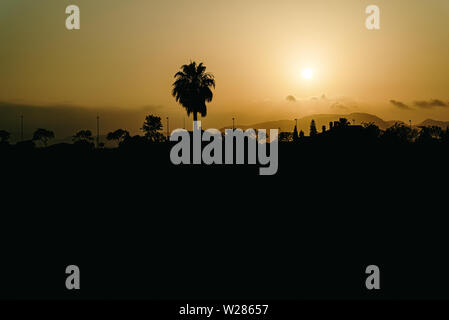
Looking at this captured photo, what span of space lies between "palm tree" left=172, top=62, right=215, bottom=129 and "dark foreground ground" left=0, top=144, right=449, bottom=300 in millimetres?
22374

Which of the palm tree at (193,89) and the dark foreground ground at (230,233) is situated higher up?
the palm tree at (193,89)

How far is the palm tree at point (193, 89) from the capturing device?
170 ft

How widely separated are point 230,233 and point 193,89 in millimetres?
37004

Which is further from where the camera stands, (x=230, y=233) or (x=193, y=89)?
(x=193, y=89)

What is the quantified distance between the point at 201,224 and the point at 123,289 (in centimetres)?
671

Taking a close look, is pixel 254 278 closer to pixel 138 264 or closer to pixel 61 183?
pixel 138 264

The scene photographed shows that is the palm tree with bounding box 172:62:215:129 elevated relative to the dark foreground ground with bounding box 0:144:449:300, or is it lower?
elevated

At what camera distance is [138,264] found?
44.9ft

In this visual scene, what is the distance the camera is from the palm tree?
5169cm

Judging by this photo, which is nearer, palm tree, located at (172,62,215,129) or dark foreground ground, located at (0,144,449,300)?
dark foreground ground, located at (0,144,449,300)

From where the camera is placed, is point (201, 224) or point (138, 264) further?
point (201, 224)

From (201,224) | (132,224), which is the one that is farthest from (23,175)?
(201,224)

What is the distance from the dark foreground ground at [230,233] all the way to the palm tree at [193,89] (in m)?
22.4

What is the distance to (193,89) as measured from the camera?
51.9 metres
